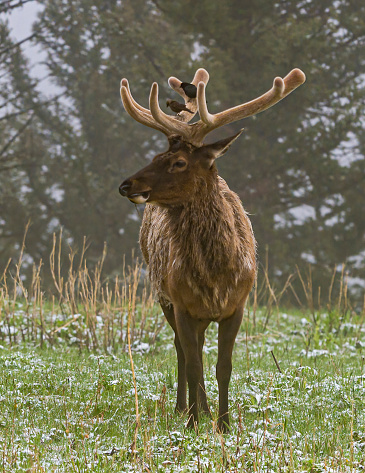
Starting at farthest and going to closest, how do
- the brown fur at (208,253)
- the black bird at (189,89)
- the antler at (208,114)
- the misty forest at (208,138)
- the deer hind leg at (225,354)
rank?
the misty forest at (208,138) < the black bird at (189,89) < the deer hind leg at (225,354) < the brown fur at (208,253) < the antler at (208,114)

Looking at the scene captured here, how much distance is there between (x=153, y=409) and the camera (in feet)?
16.1

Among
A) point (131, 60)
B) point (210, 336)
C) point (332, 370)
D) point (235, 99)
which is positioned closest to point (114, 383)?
point (332, 370)

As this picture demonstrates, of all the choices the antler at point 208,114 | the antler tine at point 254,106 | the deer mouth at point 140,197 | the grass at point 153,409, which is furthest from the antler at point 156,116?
the grass at point 153,409

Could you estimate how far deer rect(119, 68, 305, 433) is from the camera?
429cm

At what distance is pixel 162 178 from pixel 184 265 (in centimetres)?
63

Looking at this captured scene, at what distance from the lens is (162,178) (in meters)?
4.25

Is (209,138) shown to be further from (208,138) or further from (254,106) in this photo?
(254,106)

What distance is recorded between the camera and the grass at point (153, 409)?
361 centimetres

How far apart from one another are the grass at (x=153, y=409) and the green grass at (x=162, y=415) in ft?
0.04

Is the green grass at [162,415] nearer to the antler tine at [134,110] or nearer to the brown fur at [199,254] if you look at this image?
the brown fur at [199,254]

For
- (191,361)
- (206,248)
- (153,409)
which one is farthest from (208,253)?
(153,409)

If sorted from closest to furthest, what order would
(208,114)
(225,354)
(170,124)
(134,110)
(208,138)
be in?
(208,114) → (170,124) → (225,354) → (134,110) → (208,138)

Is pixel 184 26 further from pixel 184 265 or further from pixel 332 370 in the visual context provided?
pixel 184 265

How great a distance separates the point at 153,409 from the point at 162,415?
0.20m
